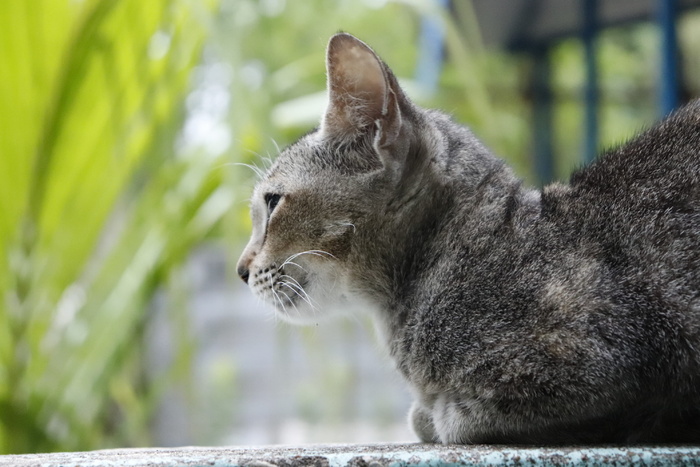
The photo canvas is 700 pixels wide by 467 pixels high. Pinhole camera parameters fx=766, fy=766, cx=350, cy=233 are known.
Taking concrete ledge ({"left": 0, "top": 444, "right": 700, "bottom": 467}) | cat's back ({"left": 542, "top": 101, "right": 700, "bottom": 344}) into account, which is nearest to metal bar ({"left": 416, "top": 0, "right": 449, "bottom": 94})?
cat's back ({"left": 542, "top": 101, "right": 700, "bottom": 344})

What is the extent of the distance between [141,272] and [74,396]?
0.97ft

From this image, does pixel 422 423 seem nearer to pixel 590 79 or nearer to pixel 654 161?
pixel 654 161

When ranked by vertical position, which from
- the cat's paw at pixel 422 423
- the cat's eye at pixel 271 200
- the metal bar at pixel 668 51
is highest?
the metal bar at pixel 668 51

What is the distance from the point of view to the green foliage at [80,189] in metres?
1.45

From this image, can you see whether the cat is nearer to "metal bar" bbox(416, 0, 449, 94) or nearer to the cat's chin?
the cat's chin

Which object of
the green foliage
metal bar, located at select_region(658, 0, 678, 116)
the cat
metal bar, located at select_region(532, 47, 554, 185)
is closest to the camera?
the cat

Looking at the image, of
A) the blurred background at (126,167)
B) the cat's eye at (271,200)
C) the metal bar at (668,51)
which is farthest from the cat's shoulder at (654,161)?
the metal bar at (668,51)

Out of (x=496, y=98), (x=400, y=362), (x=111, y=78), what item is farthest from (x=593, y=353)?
(x=496, y=98)

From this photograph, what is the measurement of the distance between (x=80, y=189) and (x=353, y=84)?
85 cm

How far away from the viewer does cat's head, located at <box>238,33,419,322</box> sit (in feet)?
3.14

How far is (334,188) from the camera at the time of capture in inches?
39.8

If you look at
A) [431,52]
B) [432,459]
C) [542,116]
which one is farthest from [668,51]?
[432,459]

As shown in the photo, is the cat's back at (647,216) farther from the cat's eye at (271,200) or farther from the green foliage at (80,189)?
the green foliage at (80,189)

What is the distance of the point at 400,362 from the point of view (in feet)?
3.14
